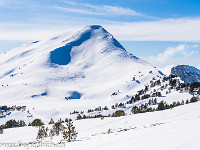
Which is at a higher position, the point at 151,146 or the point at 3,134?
the point at 151,146

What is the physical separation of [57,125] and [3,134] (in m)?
30.6

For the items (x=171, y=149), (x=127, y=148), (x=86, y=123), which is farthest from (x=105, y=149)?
(x=86, y=123)

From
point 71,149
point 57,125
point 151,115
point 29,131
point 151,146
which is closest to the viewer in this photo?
point 151,146

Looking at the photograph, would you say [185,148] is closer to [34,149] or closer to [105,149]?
[105,149]

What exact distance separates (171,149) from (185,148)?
61.8 inches

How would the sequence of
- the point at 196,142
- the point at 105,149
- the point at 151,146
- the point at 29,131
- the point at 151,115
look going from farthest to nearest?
the point at 29,131 → the point at 151,115 → the point at 105,149 → the point at 151,146 → the point at 196,142

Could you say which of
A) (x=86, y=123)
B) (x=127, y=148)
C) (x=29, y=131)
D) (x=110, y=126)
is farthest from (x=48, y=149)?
(x=29, y=131)

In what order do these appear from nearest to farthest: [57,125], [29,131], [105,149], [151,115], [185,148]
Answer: [185,148]
[105,149]
[151,115]
[57,125]
[29,131]

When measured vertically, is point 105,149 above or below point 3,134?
above

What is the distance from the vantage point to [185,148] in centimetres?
2347

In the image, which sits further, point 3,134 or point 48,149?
point 3,134

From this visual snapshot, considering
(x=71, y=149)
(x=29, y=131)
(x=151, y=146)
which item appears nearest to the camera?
(x=151, y=146)

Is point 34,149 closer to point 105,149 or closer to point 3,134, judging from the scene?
point 105,149

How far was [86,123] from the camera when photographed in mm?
109188
